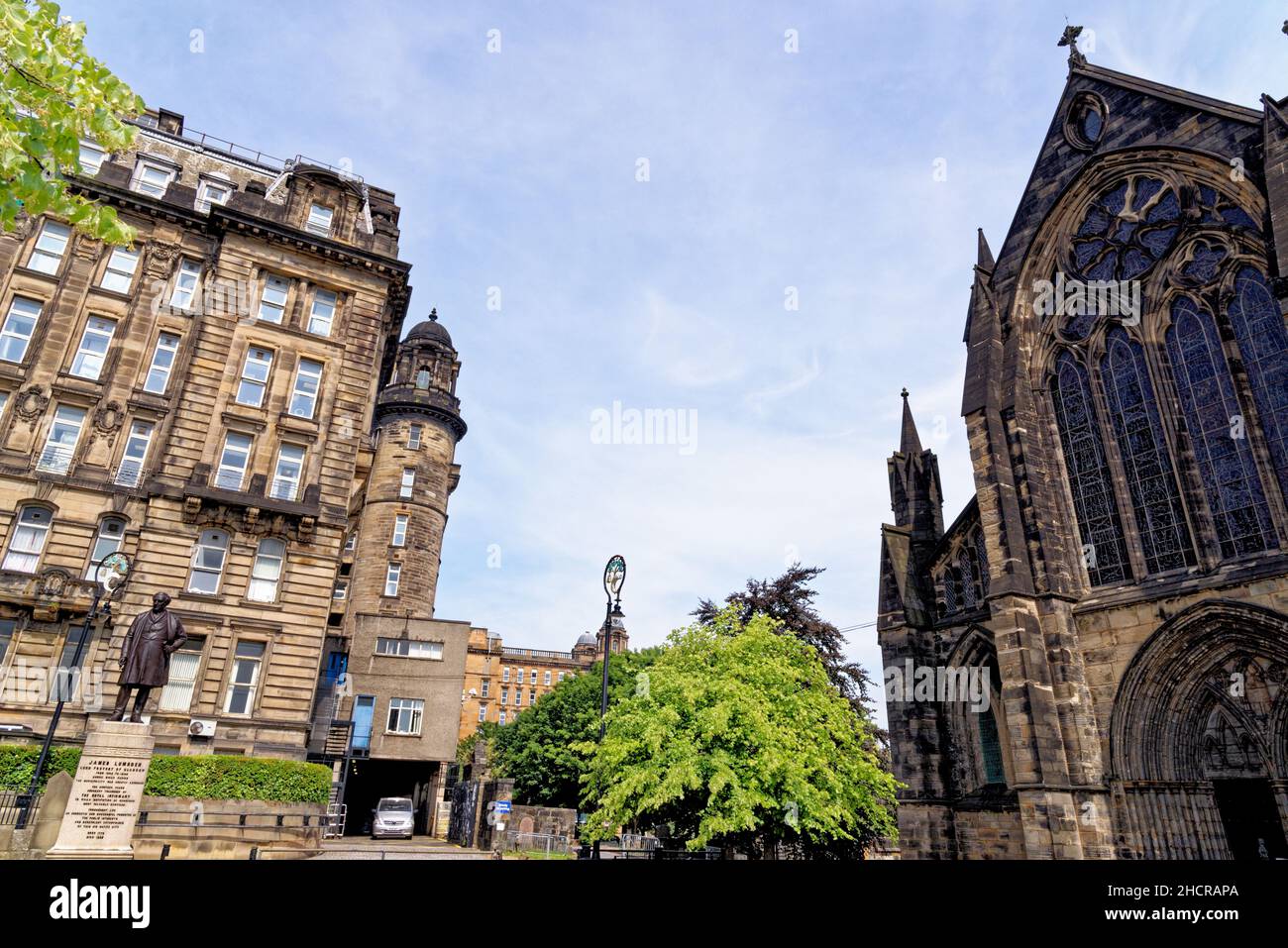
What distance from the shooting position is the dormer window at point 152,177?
2994 centimetres

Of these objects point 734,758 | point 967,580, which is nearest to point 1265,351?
point 967,580

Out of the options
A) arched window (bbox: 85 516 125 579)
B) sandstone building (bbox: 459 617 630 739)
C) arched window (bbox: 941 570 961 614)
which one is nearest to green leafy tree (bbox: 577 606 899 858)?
arched window (bbox: 941 570 961 614)

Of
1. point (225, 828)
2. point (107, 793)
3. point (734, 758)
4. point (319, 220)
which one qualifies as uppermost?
point (319, 220)

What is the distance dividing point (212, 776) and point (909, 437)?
2424 cm

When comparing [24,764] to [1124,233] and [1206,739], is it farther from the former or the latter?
[1124,233]

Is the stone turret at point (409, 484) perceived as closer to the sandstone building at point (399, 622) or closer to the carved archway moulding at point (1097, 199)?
the sandstone building at point (399, 622)

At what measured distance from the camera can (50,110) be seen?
782 cm

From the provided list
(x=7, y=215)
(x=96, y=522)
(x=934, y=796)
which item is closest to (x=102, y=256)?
(x=96, y=522)

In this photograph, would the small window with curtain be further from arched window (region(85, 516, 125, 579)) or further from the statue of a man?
the statue of a man

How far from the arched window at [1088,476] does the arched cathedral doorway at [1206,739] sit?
236cm

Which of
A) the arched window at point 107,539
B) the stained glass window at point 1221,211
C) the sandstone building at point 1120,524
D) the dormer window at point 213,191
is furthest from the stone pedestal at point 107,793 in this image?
the stained glass window at point 1221,211

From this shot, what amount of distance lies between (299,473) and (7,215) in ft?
70.1

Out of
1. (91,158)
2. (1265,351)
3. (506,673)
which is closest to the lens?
(1265,351)
